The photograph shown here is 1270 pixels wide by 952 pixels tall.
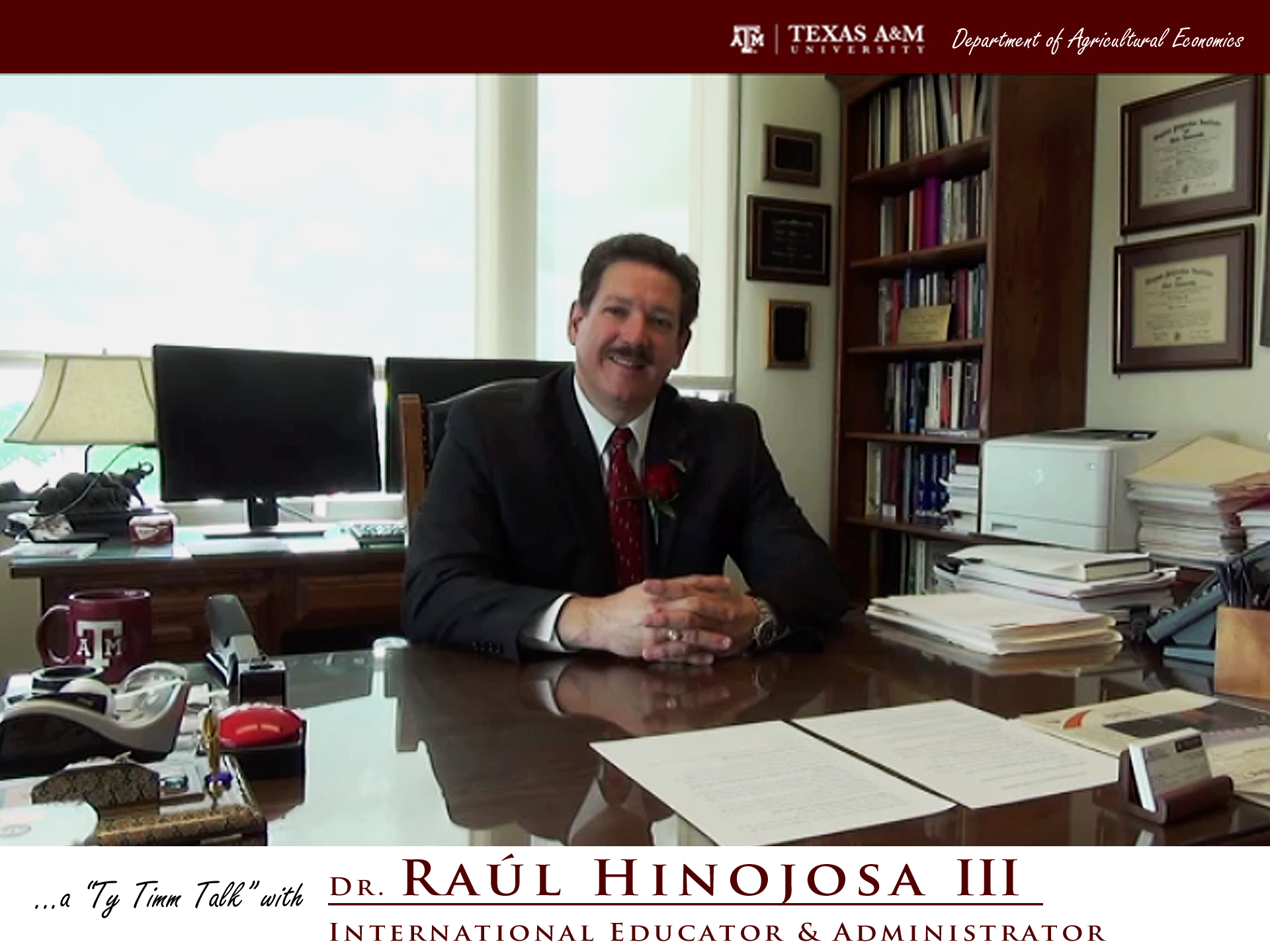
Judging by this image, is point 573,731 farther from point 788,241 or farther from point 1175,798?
point 788,241

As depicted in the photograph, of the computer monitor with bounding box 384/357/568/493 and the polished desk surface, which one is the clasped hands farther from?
the computer monitor with bounding box 384/357/568/493

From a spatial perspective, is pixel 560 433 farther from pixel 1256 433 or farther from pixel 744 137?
pixel 744 137

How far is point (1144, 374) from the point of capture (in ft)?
8.29

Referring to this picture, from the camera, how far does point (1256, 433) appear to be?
2.27m

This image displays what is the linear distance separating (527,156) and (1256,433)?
2.08m

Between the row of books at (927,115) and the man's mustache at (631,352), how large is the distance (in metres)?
1.63

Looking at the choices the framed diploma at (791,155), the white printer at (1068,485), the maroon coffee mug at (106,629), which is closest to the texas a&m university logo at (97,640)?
the maroon coffee mug at (106,629)

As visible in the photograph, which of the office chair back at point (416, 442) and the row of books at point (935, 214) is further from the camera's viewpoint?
the row of books at point (935, 214)

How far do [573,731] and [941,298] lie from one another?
97.2 inches

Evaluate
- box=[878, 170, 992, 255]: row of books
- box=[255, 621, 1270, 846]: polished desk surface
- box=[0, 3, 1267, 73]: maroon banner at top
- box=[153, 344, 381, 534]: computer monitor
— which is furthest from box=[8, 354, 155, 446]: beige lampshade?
box=[878, 170, 992, 255]: row of books

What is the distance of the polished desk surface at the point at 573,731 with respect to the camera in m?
0.65

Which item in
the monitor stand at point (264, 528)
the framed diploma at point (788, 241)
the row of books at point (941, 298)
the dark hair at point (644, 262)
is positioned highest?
the framed diploma at point (788, 241)

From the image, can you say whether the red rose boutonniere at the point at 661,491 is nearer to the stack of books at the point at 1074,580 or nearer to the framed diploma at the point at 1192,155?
the stack of books at the point at 1074,580
